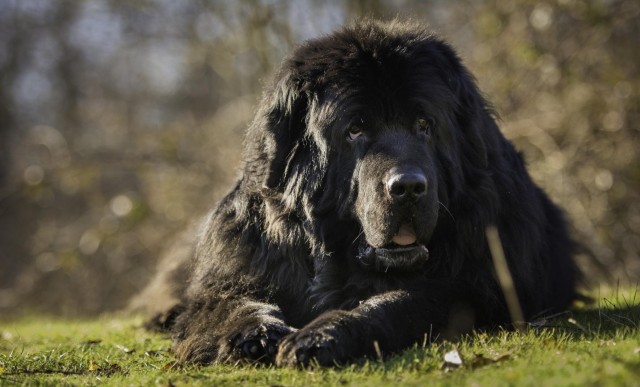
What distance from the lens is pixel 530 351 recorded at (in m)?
3.13

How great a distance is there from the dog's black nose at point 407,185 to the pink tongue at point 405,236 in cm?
18

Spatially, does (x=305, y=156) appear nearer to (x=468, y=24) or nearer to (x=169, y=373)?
(x=169, y=373)

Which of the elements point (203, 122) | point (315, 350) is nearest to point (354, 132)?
point (315, 350)

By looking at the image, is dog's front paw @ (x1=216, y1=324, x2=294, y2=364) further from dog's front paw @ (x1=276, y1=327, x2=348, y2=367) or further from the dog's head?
the dog's head

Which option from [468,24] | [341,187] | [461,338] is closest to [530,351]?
[461,338]

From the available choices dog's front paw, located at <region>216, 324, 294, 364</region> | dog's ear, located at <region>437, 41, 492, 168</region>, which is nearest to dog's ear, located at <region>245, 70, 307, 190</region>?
dog's ear, located at <region>437, 41, 492, 168</region>

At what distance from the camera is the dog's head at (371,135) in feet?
12.6

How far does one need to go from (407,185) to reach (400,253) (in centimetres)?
41

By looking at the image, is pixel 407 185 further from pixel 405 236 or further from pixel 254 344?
pixel 254 344

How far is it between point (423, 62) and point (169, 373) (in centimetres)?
211

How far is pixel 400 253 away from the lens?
3.85m

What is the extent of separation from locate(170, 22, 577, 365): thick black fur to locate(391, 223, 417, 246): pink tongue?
0.8 inches

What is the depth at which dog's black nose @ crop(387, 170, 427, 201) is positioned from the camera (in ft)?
11.9

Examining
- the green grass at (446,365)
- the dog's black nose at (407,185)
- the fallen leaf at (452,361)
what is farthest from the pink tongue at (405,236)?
the fallen leaf at (452,361)
